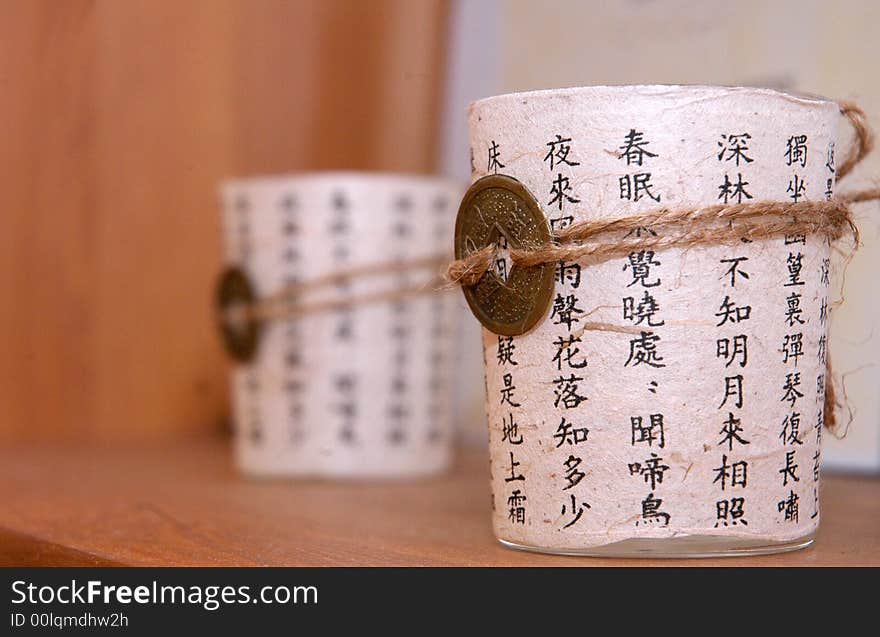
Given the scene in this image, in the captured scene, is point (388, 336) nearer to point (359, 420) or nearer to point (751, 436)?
point (359, 420)

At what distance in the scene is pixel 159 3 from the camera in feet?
3.28

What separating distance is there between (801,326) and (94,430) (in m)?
0.74

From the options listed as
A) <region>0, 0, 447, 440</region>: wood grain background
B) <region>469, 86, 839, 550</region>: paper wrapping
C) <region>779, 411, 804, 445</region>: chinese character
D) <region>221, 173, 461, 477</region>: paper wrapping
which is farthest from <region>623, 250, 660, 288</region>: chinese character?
<region>0, 0, 447, 440</region>: wood grain background

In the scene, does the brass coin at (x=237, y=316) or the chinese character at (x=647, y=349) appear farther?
the brass coin at (x=237, y=316)

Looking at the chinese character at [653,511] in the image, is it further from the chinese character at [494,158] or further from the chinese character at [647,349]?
the chinese character at [494,158]

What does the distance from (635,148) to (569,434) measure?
15 cm

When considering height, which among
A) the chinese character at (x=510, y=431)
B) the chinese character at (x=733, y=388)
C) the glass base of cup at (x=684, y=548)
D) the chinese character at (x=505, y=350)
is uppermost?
the chinese character at (x=505, y=350)

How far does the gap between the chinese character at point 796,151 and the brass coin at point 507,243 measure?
0.41 feet

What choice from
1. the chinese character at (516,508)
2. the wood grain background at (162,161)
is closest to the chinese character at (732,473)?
the chinese character at (516,508)

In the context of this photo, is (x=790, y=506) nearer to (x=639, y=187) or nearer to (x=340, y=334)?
(x=639, y=187)

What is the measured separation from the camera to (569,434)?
581mm

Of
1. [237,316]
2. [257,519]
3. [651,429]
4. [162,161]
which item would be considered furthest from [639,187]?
[162,161]

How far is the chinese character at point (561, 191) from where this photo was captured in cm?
57
